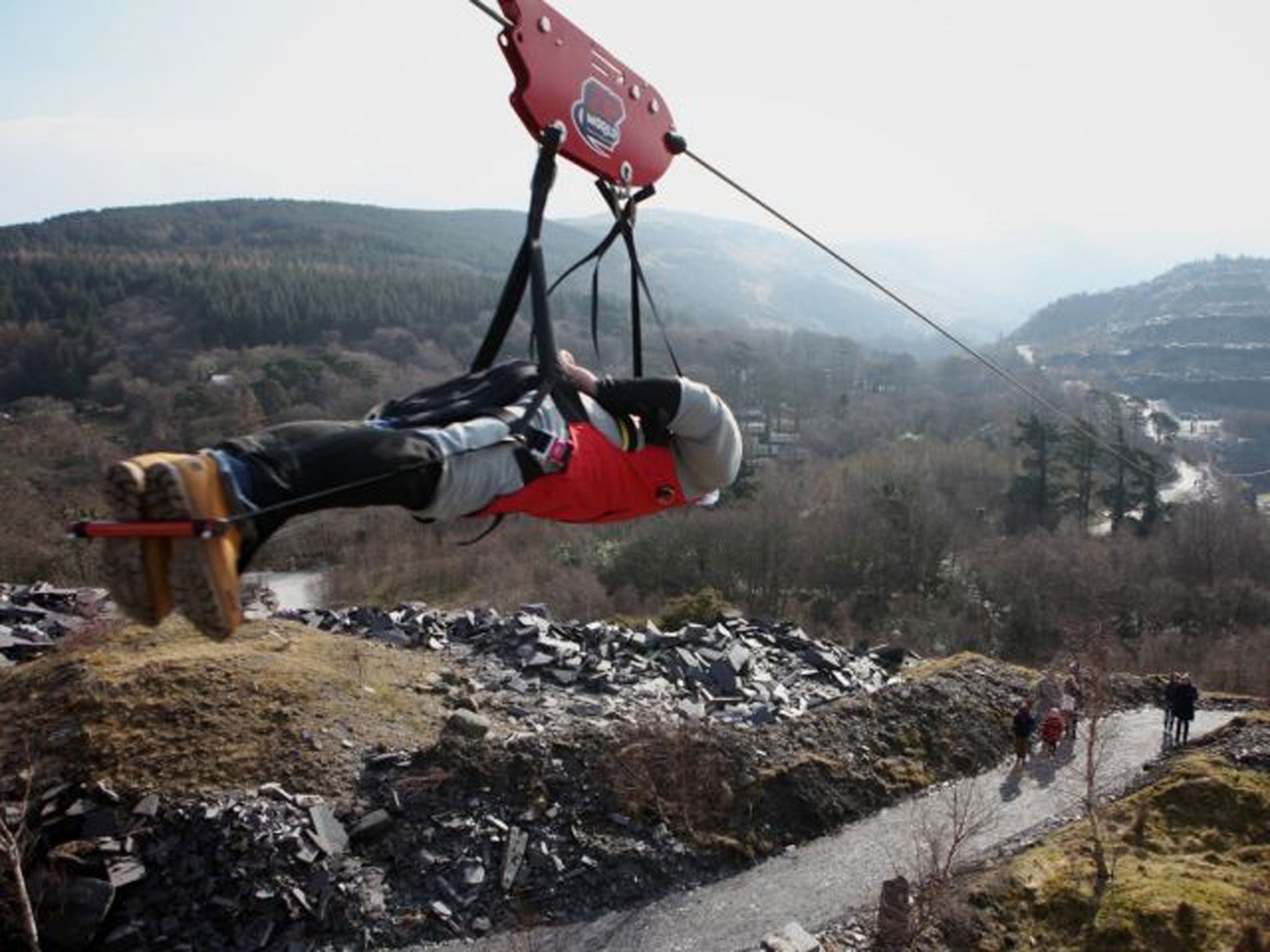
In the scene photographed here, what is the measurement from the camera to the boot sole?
222 cm

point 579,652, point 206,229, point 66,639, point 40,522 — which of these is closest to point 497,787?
point 579,652

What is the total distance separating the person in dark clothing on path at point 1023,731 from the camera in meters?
13.4

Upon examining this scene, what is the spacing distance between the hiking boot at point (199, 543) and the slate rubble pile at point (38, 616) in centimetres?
1598

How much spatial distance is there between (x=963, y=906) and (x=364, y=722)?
825 centimetres

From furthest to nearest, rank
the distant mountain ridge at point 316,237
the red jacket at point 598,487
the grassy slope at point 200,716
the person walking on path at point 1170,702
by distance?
the distant mountain ridge at point 316,237
the person walking on path at point 1170,702
the grassy slope at point 200,716
the red jacket at point 598,487

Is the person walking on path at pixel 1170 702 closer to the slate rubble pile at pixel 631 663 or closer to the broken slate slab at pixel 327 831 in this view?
the slate rubble pile at pixel 631 663

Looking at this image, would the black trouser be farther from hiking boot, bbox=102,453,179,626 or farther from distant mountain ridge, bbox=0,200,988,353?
distant mountain ridge, bbox=0,200,988,353

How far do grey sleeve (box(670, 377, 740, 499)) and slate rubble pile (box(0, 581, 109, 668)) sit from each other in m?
15.6

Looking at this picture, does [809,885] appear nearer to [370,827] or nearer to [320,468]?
[370,827]

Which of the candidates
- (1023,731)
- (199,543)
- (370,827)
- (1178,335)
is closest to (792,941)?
(370,827)

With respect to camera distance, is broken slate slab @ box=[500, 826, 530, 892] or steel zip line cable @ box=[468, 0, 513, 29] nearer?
steel zip line cable @ box=[468, 0, 513, 29]

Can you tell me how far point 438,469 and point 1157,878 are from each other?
36.7 ft

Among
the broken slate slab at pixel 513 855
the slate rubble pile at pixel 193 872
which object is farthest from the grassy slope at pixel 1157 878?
the slate rubble pile at pixel 193 872

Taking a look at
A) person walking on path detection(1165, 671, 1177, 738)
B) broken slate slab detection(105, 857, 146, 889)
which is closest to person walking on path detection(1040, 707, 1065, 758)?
person walking on path detection(1165, 671, 1177, 738)
